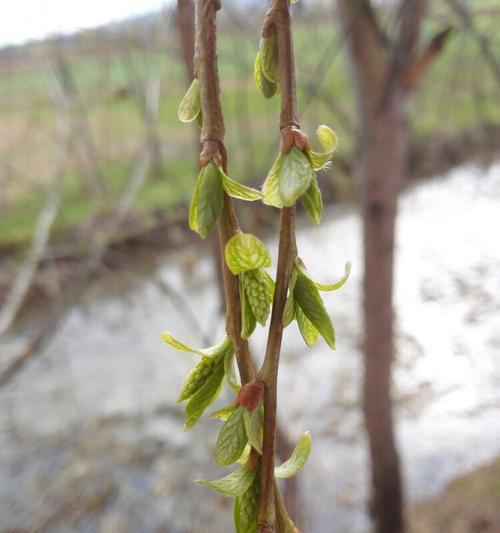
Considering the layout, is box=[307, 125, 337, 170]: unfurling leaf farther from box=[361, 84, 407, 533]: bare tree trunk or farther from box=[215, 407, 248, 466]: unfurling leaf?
box=[361, 84, 407, 533]: bare tree trunk

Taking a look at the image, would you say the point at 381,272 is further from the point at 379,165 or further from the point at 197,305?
the point at 197,305

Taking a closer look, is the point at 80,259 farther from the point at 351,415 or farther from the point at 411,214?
the point at 411,214

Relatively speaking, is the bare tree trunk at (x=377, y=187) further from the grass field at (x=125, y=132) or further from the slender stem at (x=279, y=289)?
the grass field at (x=125, y=132)

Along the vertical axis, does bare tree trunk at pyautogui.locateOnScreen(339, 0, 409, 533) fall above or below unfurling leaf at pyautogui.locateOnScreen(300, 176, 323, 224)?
above

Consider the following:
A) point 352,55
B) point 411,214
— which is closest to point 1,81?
point 411,214

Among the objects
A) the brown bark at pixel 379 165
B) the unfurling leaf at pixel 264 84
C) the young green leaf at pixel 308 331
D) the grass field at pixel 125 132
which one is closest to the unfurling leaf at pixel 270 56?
the unfurling leaf at pixel 264 84

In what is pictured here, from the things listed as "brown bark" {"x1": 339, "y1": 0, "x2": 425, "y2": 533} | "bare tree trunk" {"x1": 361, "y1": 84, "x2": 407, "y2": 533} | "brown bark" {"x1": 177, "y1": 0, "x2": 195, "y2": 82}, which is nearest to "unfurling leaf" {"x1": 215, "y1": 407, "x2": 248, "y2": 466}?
"brown bark" {"x1": 177, "y1": 0, "x2": 195, "y2": 82}

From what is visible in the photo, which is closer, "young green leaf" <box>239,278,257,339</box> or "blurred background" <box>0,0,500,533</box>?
"young green leaf" <box>239,278,257,339</box>
